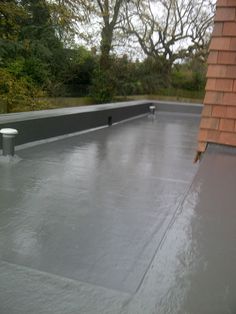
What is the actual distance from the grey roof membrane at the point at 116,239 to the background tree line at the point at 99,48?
477 cm

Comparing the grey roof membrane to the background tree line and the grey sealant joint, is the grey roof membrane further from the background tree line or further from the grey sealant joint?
the background tree line

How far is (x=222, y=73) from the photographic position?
3.08 metres

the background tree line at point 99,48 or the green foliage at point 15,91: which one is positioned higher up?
the background tree line at point 99,48

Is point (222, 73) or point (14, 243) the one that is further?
point (222, 73)

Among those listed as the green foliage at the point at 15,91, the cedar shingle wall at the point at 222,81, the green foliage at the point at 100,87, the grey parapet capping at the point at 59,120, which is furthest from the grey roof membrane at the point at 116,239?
the green foliage at the point at 100,87


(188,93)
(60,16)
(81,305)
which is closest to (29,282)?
(81,305)

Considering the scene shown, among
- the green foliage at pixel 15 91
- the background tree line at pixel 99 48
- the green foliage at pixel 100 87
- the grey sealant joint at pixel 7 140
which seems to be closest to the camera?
the grey sealant joint at pixel 7 140

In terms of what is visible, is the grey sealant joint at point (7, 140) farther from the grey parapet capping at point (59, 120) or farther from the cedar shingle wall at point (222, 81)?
the cedar shingle wall at point (222, 81)

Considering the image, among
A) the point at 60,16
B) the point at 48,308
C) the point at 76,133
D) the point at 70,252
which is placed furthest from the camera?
the point at 60,16

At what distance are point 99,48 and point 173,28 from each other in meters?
6.58

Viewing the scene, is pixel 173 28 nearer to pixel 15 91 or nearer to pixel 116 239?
pixel 15 91

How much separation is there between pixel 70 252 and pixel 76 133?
4946mm

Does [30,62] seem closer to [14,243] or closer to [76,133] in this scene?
[76,133]

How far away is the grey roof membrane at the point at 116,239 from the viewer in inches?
53.1
